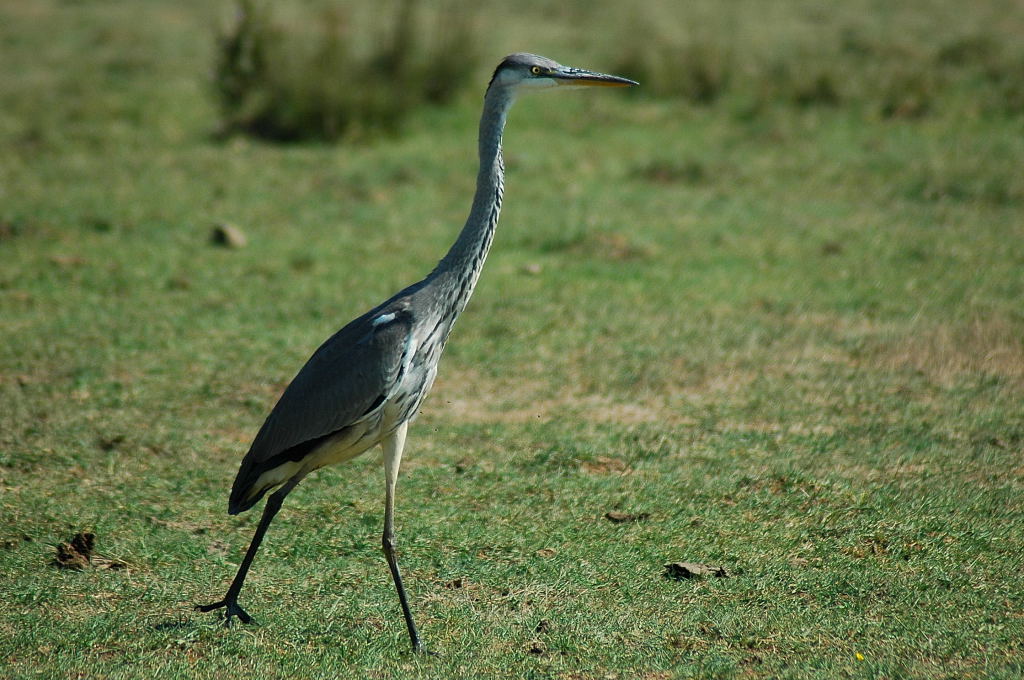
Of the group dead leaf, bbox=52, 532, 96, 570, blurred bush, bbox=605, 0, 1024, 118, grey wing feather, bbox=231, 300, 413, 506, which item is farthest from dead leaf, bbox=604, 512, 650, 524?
blurred bush, bbox=605, 0, 1024, 118

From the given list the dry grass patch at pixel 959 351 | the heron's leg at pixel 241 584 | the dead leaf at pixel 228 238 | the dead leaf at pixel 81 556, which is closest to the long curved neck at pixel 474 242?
the heron's leg at pixel 241 584

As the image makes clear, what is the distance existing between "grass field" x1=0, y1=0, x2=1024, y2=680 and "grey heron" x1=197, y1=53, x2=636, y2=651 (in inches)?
16.3

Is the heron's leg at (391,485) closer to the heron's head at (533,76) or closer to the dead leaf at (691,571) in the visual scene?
the dead leaf at (691,571)

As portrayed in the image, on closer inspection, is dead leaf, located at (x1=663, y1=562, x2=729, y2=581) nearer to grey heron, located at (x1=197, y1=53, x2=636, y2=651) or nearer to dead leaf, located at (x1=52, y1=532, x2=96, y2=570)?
grey heron, located at (x1=197, y1=53, x2=636, y2=651)

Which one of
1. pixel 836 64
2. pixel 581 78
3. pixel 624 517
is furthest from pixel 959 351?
pixel 836 64

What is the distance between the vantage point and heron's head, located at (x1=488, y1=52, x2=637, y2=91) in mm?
4086

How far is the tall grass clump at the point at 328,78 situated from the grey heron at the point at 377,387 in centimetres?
702

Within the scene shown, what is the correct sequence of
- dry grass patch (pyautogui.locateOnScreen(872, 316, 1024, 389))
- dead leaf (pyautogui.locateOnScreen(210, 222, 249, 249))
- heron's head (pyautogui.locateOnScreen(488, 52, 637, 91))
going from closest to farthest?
heron's head (pyautogui.locateOnScreen(488, 52, 637, 91)) < dry grass patch (pyautogui.locateOnScreen(872, 316, 1024, 389)) < dead leaf (pyautogui.locateOnScreen(210, 222, 249, 249))

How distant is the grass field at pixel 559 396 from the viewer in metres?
3.78

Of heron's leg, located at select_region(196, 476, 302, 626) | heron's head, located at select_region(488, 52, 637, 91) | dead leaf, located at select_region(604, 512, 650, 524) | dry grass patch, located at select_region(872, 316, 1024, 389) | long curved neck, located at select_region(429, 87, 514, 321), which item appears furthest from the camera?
dry grass patch, located at select_region(872, 316, 1024, 389)

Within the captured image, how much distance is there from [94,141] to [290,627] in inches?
325

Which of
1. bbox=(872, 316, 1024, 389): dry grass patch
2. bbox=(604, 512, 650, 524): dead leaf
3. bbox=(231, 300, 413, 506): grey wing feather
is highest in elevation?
bbox=(231, 300, 413, 506): grey wing feather

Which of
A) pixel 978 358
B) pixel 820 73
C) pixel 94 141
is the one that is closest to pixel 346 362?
pixel 978 358

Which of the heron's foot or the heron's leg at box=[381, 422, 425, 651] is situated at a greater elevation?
the heron's leg at box=[381, 422, 425, 651]
